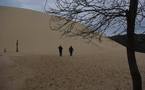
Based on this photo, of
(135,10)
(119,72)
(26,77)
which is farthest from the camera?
(119,72)

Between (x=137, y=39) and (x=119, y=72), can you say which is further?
(x=119, y=72)

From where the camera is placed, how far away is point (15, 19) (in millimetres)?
93000

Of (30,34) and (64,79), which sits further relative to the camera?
(30,34)

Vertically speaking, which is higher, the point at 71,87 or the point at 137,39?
the point at 137,39

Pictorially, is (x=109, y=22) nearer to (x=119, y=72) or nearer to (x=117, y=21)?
(x=117, y=21)

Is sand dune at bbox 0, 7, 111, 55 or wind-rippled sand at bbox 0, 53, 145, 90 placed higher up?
sand dune at bbox 0, 7, 111, 55

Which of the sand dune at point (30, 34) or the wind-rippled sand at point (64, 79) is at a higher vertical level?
the sand dune at point (30, 34)

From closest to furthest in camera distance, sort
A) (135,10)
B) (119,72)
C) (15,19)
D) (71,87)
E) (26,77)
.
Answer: (135,10), (71,87), (26,77), (119,72), (15,19)

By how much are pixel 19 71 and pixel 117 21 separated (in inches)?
627

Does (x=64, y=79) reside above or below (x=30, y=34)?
below

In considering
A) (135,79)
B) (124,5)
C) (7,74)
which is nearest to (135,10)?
(124,5)

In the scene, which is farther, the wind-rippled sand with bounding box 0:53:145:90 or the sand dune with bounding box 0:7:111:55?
the sand dune with bounding box 0:7:111:55

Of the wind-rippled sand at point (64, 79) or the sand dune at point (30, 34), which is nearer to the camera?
the wind-rippled sand at point (64, 79)

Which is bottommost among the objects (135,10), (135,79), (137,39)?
(135,79)
